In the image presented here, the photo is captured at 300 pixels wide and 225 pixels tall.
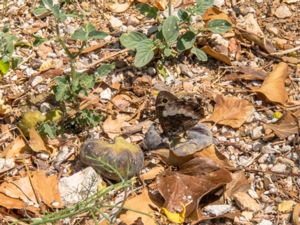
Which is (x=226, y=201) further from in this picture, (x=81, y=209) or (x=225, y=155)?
(x=81, y=209)

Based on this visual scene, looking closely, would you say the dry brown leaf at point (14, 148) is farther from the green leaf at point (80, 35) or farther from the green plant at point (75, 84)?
the green leaf at point (80, 35)

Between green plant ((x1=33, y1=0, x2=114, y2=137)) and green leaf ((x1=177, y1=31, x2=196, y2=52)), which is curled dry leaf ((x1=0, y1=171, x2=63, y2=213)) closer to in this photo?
green plant ((x1=33, y1=0, x2=114, y2=137))

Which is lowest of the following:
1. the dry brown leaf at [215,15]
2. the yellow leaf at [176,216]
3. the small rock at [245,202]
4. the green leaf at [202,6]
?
the small rock at [245,202]

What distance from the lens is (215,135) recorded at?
2361mm

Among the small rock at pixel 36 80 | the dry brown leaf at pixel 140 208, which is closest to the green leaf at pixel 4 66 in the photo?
the small rock at pixel 36 80

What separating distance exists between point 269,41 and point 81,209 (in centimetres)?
119

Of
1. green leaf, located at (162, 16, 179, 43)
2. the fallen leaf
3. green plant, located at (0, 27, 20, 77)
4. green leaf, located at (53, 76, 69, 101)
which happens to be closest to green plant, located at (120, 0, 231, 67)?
green leaf, located at (162, 16, 179, 43)

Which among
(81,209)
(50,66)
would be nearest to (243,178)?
(81,209)

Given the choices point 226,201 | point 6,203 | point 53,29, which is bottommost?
point 226,201

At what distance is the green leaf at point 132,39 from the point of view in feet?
8.17

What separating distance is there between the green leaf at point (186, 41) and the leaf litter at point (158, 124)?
0.04 m

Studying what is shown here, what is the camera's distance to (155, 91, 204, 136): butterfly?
220 centimetres

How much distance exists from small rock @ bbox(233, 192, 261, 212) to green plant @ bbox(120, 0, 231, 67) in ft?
1.83

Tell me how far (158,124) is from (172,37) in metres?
0.33
